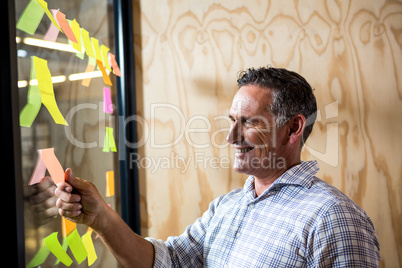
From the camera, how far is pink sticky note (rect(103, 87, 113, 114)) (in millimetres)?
1553

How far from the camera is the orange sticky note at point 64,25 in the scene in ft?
3.97

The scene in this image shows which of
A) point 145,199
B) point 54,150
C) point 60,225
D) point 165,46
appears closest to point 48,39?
point 54,150

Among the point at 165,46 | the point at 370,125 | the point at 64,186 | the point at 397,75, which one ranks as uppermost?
the point at 165,46

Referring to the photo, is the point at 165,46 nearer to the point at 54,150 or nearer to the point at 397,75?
the point at 54,150

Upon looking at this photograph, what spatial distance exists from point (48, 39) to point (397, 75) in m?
1.26

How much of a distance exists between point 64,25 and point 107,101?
409 mm

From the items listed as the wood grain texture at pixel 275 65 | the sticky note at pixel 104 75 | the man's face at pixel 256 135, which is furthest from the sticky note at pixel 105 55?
the man's face at pixel 256 135

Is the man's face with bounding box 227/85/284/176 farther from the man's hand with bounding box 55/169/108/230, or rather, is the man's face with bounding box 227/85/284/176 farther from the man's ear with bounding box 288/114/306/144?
the man's hand with bounding box 55/169/108/230

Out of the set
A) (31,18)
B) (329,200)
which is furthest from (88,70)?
(329,200)

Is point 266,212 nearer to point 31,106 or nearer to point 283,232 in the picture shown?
point 283,232

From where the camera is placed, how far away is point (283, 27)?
1.61 m

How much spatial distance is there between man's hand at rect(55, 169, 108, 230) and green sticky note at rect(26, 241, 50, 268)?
0.15 metres

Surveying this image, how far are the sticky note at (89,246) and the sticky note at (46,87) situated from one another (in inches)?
17.1

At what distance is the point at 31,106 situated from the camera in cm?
105
